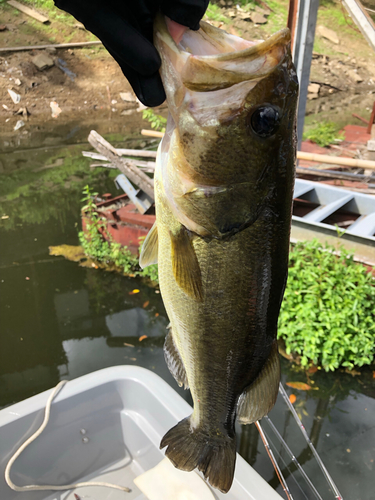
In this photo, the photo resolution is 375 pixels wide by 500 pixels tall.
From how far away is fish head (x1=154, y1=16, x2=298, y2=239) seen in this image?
3.47 feet

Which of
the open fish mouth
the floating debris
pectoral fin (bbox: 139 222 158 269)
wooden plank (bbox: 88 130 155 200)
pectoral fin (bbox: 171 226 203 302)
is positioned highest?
the open fish mouth

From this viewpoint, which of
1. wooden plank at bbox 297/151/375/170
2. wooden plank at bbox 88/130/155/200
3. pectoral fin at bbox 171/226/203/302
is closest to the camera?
pectoral fin at bbox 171/226/203/302

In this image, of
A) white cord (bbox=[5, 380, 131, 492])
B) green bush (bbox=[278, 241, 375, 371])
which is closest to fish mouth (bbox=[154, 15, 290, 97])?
white cord (bbox=[5, 380, 131, 492])

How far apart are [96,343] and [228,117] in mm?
4431

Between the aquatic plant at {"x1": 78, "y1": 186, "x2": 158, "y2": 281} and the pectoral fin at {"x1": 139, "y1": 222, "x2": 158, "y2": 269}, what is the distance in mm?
4513

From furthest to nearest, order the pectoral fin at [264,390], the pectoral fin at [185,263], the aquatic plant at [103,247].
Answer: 1. the aquatic plant at [103,247]
2. the pectoral fin at [264,390]
3. the pectoral fin at [185,263]

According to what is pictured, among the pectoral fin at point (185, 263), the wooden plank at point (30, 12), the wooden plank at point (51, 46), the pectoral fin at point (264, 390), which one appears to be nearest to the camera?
the pectoral fin at point (185, 263)

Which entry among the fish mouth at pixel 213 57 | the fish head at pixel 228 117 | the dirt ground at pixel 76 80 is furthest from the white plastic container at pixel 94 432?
the dirt ground at pixel 76 80

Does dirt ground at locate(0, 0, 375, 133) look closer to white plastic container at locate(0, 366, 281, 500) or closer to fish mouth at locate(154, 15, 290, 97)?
white plastic container at locate(0, 366, 281, 500)

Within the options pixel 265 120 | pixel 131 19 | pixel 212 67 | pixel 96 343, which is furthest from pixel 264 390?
pixel 96 343

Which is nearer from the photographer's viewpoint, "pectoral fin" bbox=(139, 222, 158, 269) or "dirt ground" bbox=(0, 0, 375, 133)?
"pectoral fin" bbox=(139, 222, 158, 269)

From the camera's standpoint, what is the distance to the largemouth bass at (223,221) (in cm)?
109

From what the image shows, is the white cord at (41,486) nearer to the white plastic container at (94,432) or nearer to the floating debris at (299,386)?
the white plastic container at (94,432)

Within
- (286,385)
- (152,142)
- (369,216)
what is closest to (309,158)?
(369,216)
